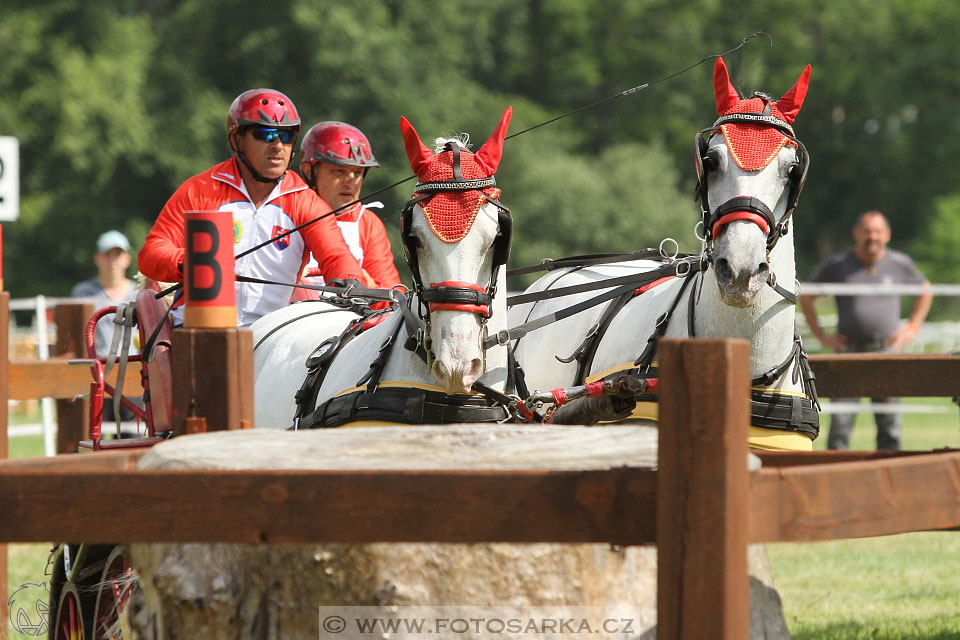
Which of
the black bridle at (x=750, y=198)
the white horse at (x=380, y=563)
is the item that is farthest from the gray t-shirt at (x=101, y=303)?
the white horse at (x=380, y=563)

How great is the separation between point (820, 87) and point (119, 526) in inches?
1926

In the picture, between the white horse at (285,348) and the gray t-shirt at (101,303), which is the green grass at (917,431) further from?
the white horse at (285,348)

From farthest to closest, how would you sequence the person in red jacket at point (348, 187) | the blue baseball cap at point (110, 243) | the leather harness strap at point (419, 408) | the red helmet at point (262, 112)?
the blue baseball cap at point (110, 243) → the person in red jacket at point (348, 187) → the red helmet at point (262, 112) → the leather harness strap at point (419, 408)

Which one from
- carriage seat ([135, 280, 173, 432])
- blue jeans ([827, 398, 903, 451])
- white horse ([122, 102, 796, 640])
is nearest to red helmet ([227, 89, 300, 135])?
carriage seat ([135, 280, 173, 432])

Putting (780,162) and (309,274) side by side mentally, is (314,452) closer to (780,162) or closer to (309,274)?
(780,162)

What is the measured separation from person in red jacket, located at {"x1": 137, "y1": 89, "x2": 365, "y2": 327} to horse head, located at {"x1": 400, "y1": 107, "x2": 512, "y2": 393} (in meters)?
1.24

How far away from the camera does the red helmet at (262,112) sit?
548cm

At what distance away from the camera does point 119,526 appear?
2.40 m

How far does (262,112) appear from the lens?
18.0 ft

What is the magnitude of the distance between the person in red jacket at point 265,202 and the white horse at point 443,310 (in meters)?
1.12

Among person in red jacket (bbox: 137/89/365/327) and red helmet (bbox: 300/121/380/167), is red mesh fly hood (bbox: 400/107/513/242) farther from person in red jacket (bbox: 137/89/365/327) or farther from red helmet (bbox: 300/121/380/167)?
red helmet (bbox: 300/121/380/167)

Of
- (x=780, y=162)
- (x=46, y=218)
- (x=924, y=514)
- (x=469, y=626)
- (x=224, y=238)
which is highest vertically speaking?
(x=46, y=218)

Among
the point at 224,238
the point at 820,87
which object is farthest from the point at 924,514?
the point at 820,87

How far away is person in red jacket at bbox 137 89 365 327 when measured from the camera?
5414 millimetres
